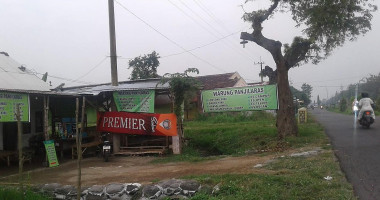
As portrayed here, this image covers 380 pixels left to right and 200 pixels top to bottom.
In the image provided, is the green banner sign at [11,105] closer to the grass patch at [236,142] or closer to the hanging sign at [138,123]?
the hanging sign at [138,123]

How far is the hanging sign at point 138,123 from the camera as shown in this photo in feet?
45.2

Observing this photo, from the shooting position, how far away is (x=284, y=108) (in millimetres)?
13789

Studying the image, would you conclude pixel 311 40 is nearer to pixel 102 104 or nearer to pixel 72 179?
pixel 102 104

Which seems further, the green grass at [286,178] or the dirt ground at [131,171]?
the dirt ground at [131,171]

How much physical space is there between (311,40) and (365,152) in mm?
5313

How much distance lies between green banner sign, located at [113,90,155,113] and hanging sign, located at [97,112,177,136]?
0.75ft

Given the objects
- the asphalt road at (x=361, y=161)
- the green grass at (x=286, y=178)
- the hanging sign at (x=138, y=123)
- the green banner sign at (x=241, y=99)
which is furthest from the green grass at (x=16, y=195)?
the green banner sign at (x=241, y=99)

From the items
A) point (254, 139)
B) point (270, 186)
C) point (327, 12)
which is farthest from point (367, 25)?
point (270, 186)

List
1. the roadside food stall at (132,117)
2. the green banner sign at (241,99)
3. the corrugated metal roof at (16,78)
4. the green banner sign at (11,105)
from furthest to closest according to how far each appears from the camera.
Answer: the corrugated metal roof at (16,78) → the green banner sign at (241,99) → the roadside food stall at (132,117) → the green banner sign at (11,105)

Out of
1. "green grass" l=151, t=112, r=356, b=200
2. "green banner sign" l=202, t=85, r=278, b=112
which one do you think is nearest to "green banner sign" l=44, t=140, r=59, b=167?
"green grass" l=151, t=112, r=356, b=200

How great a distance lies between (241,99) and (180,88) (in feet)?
8.49

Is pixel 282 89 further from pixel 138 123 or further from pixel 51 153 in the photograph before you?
pixel 51 153

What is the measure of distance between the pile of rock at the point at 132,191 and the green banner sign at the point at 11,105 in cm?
344

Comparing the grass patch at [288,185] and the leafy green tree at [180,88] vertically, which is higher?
the leafy green tree at [180,88]
